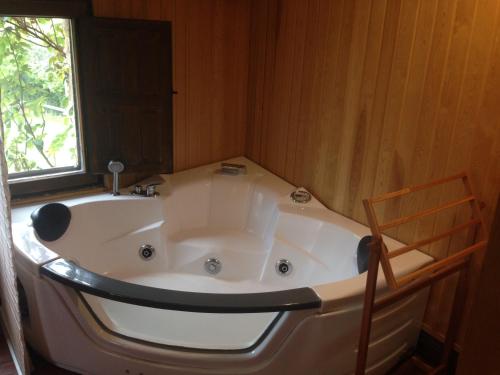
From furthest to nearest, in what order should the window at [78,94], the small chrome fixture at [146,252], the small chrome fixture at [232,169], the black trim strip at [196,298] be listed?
the small chrome fixture at [232,169]
the small chrome fixture at [146,252]
the window at [78,94]
the black trim strip at [196,298]

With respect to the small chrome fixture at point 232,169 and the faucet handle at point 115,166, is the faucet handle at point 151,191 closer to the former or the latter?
the faucet handle at point 115,166

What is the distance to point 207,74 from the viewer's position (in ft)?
10.3

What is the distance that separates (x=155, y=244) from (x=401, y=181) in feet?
4.82

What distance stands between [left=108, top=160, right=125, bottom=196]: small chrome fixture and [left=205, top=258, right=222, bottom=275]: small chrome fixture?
68 centimetres

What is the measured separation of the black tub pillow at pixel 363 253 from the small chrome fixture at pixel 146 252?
1244mm

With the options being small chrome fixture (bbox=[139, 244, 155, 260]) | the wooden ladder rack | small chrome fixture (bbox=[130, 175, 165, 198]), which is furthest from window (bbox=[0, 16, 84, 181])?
the wooden ladder rack

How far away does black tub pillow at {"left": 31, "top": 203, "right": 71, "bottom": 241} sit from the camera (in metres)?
2.40

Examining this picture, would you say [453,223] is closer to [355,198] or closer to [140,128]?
[355,198]

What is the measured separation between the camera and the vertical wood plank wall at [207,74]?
2.96 metres

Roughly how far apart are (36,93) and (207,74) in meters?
1.07

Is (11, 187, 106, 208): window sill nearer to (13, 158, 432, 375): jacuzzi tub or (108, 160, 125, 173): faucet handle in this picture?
(13, 158, 432, 375): jacuzzi tub

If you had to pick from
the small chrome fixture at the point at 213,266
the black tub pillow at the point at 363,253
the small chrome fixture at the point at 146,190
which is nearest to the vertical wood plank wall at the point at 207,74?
the small chrome fixture at the point at 146,190

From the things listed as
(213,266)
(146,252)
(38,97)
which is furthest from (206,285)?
(38,97)

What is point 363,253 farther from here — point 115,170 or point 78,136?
point 78,136
